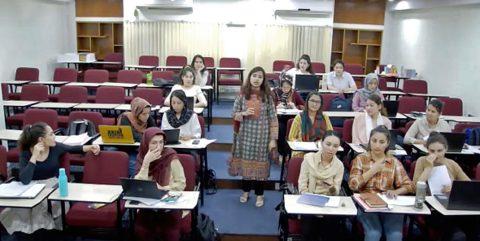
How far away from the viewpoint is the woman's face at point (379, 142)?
3.50m

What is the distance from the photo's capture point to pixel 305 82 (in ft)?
22.0

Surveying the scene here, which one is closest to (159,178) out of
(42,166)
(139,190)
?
(139,190)

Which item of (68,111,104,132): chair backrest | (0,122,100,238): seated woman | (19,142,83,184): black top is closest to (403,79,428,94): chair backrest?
(68,111,104,132): chair backrest

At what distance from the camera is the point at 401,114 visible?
623cm

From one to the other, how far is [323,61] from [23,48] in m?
6.82

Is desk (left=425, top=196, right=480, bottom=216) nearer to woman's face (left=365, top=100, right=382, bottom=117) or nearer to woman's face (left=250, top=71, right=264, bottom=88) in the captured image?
woman's face (left=365, top=100, right=382, bottom=117)

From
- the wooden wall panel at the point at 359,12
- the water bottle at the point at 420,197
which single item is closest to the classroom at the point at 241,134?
the water bottle at the point at 420,197

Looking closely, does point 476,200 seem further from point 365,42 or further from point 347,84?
point 365,42

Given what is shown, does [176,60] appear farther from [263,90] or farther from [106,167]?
[106,167]

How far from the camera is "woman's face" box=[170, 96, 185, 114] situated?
177 inches

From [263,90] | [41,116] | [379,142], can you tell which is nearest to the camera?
[379,142]

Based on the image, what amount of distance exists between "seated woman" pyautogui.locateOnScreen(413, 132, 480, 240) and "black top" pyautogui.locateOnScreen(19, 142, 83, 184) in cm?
305

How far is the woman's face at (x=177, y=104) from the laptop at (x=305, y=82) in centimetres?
266

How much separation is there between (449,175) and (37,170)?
3451mm
